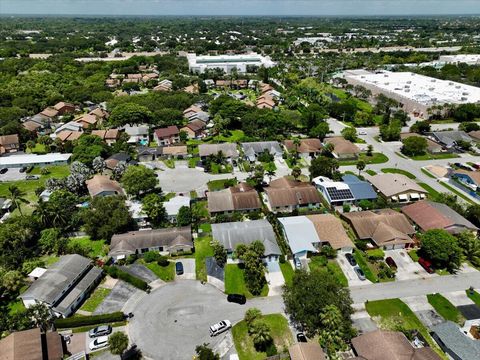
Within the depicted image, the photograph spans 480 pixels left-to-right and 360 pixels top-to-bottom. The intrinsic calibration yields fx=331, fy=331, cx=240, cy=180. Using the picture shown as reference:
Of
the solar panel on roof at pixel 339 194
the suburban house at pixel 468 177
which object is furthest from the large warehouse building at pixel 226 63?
the suburban house at pixel 468 177

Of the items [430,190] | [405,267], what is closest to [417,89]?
[430,190]

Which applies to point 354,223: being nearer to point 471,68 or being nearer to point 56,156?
point 56,156

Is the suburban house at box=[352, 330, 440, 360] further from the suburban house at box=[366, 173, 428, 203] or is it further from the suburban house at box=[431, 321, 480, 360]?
the suburban house at box=[366, 173, 428, 203]

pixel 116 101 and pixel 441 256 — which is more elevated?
pixel 116 101

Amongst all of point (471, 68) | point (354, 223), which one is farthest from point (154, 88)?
point (471, 68)

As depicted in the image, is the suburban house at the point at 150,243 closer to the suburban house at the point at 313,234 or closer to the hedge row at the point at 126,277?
the hedge row at the point at 126,277

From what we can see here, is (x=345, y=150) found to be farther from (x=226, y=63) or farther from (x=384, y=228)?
(x=226, y=63)

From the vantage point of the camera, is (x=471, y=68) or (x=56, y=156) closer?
(x=56, y=156)
